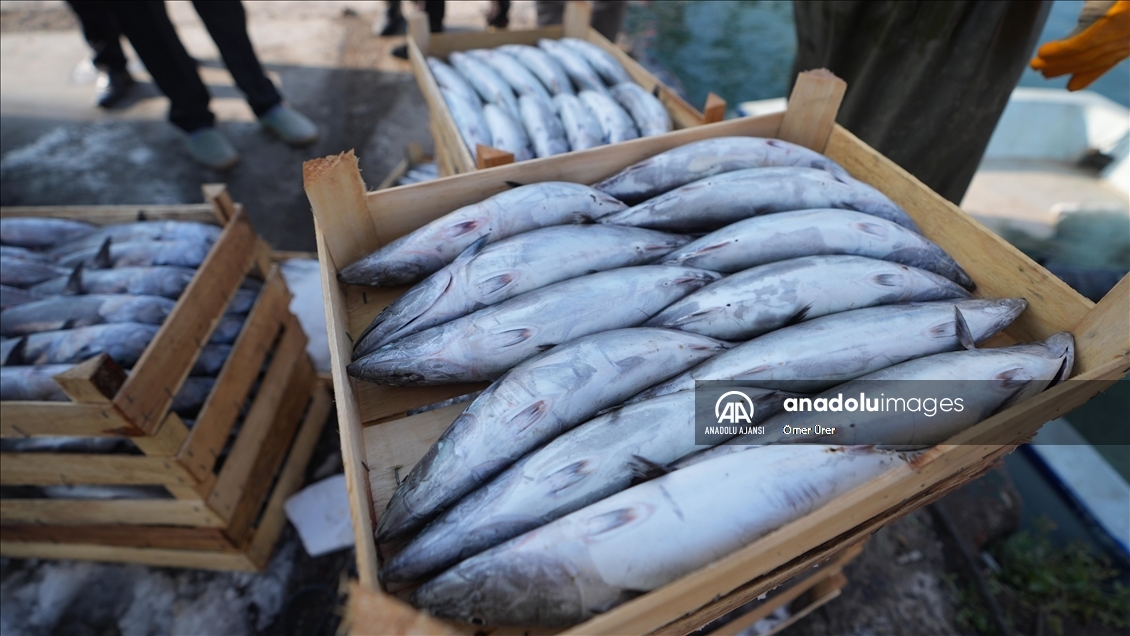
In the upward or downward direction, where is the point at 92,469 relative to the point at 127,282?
downward

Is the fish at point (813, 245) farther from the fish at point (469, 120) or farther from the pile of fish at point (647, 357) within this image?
the fish at point (469, 120)

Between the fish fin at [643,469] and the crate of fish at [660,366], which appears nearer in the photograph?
the crate of fish at [660,366]

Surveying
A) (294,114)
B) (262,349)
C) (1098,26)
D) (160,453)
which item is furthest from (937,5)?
(294,114)

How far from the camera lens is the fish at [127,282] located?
245cm

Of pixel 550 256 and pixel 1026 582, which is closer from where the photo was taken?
pixel 550 256

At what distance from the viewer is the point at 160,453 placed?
1970 mm

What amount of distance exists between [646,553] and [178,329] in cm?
206

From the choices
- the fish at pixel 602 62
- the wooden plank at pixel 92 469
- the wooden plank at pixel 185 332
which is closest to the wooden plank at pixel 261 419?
the wooden plank at pixel 92 469

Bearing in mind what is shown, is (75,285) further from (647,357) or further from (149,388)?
(647,357)

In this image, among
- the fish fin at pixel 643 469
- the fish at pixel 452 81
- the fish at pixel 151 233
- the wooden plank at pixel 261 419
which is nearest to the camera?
the fish fin at pixel 643 469

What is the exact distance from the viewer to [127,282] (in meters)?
2.45

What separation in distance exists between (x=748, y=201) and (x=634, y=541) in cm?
131

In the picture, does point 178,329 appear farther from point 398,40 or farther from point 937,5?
point 398,40

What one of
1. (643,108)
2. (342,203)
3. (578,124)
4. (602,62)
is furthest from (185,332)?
(602,62)
